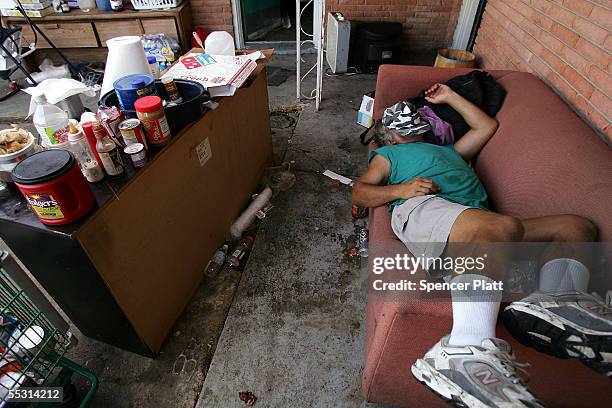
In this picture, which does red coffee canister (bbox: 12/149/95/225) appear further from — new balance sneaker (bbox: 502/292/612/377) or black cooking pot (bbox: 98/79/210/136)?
new balance sneaker (bbox: 502/292/612/377)

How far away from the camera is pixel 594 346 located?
0.80 m

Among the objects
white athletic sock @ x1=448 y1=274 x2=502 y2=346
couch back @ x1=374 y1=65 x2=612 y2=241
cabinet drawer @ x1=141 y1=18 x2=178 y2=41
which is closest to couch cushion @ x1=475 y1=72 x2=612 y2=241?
couch back @ x1=374 y1=65 x2=612 y2=241

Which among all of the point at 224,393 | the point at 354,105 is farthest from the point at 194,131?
the point at 354,105

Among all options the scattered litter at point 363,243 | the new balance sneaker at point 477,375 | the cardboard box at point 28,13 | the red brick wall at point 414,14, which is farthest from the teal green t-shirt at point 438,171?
the cardboard box at point 28,13

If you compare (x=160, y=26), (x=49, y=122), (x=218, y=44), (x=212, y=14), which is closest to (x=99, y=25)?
(x=160, y=26)

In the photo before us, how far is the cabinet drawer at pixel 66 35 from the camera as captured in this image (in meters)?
3.59

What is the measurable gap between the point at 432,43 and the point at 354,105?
1726 millimetres

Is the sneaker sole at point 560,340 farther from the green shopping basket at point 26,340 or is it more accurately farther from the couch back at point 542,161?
the green shopping basket at point 26,340

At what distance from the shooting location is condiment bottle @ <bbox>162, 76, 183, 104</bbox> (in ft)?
4.54

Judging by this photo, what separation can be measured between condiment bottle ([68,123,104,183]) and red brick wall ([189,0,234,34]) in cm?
352

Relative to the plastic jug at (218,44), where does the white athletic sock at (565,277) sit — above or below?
below

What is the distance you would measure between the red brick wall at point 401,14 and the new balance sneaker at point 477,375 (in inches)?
157

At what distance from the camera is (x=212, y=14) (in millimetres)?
3994

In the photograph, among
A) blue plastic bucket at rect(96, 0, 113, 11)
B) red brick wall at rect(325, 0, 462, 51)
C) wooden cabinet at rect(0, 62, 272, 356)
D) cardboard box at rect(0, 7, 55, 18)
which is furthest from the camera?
red brick wall at rect(325, 0, 462, 51)
